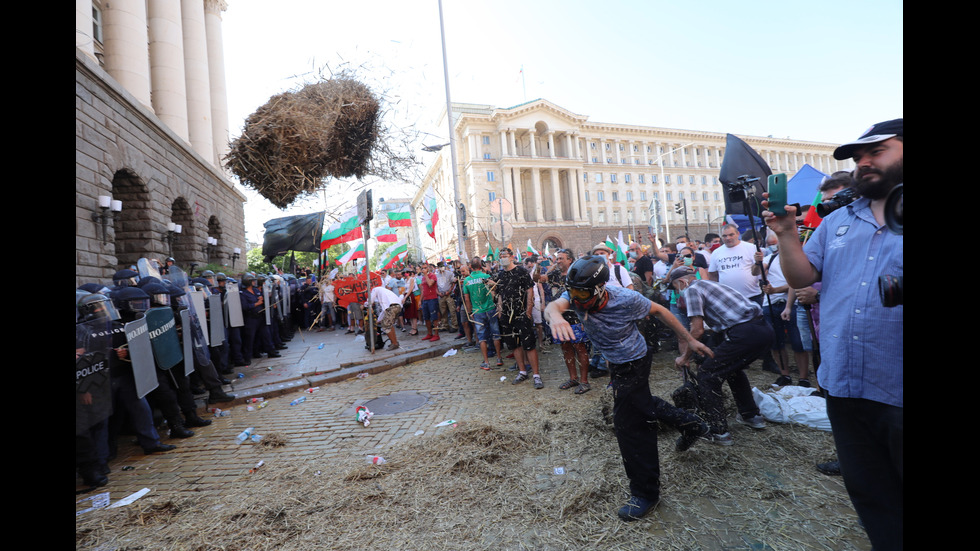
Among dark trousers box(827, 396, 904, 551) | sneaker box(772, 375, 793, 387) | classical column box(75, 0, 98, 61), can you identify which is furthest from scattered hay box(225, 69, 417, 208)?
sneaker box(772, 375, 793, 387)

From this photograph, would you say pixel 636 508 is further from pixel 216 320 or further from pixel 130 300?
pixel 216 320

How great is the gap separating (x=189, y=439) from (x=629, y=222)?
209 feet


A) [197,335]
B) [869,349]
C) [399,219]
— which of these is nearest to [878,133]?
[869,349]

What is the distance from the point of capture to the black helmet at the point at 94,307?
396cm

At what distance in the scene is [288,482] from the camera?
3.75 metres

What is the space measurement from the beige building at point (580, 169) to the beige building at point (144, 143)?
29.9m

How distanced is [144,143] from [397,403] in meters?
9.46

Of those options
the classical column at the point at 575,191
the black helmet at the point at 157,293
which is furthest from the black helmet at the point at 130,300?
the classical column at the point at 575,191

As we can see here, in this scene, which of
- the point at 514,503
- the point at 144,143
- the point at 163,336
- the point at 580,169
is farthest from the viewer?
the point at 580,169

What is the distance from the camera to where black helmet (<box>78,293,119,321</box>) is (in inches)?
156

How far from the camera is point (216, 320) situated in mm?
7277

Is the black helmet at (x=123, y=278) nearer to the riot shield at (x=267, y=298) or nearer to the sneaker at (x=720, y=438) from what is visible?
the riot shield at (x=267, y=298)
